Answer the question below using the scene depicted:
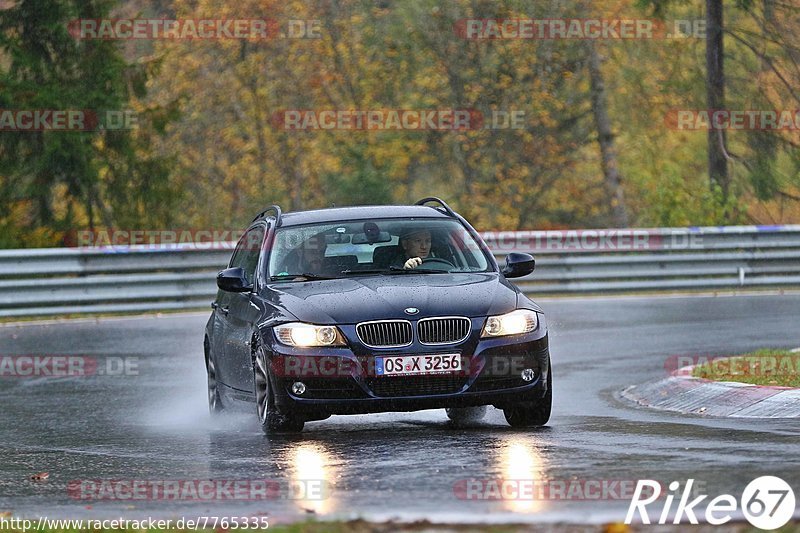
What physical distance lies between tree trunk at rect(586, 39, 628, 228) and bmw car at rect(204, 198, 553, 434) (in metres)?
33.6

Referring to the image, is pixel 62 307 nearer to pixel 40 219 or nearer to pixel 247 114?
pixel 40 219

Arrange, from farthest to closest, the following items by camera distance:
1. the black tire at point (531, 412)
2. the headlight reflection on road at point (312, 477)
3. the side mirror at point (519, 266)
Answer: the side mirror at point (519, 266), the black tire at point (531, 412), the headlight reflection on road at point (312, 477)

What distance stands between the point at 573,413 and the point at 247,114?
3969 cm

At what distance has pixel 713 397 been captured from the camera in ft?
42.3

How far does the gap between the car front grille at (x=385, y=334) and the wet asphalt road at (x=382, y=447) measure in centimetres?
63

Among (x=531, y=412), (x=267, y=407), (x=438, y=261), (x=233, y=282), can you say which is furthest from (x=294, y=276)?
(x=531, y=412)

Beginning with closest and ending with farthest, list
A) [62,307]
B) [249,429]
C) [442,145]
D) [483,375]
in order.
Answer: [483,375]
[249,429]
[62,307]
[442,145]

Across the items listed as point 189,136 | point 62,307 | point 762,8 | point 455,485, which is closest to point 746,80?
point 762,8

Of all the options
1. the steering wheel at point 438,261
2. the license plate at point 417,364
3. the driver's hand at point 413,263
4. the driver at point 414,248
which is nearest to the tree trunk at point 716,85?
the driver at point 414,248

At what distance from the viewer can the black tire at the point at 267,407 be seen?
11234 mm

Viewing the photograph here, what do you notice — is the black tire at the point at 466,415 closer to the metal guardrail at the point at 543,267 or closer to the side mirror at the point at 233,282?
the side mirror at the point at 233,282

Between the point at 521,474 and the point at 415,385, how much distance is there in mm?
2248

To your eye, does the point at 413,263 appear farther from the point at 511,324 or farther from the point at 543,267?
the point at 543,267

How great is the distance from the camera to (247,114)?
51625 millimetres
